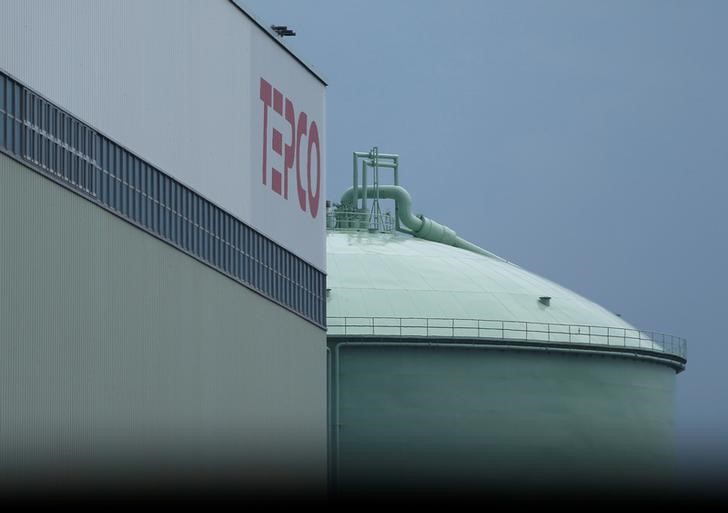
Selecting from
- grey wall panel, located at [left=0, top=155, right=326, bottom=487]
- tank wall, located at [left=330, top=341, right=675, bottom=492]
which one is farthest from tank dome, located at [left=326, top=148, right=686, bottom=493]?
grey wall panel, located at [left=0, top=155, right=326, bottom=487]

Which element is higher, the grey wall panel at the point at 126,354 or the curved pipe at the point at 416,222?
the curved pipe at the point at 416,222

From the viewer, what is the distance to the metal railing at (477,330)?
54656 millimetres

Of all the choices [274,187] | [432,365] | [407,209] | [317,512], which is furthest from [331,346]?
[317,512]

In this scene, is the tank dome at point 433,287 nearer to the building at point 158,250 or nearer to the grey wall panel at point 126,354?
the building at point 158,250

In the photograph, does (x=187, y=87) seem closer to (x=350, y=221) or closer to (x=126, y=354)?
(x=126, y=354)

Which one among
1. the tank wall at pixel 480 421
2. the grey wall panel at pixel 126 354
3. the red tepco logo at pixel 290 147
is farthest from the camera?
the tank wall at pixel 480 421

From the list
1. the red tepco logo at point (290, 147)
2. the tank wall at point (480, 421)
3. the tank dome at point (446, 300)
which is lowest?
the tank wall at point (480, 421)

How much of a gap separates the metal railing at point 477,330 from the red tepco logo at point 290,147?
514 centimetres

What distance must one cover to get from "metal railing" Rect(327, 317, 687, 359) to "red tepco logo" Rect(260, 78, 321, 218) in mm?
5136

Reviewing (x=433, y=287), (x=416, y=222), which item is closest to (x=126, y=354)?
(x=433, y=287)

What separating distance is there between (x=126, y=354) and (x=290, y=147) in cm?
1667

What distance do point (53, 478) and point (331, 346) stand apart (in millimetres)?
24276

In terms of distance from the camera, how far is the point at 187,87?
133 feet

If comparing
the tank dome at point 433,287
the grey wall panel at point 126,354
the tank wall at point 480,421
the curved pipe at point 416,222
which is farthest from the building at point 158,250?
the curved pipe at point 416,222
